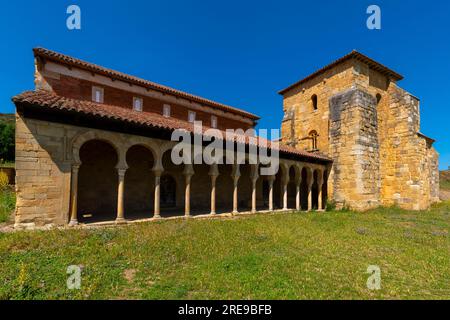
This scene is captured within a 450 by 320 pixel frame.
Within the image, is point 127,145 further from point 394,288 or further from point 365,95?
point 365,95

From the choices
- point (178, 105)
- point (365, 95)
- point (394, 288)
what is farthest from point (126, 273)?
point (365, 95)

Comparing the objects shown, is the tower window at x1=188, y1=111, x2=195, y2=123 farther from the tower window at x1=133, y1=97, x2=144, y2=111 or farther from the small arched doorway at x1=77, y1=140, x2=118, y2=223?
the small arched doorway at x1=77, y1=140, x2=118, y2=223

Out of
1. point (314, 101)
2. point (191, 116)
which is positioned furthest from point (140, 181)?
point (314, 101)

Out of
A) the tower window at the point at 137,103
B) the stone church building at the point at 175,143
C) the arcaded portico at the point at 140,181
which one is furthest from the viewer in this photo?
the tower window at the point at 137,103

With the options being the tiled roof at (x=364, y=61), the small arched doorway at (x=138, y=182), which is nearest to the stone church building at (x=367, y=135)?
the tiled roof at (x=364, y=61)

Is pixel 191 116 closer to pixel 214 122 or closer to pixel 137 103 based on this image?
pixel 214 122

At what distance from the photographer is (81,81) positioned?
12.5 metres

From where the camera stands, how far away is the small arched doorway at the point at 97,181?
11031mm

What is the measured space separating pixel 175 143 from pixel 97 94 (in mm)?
6644

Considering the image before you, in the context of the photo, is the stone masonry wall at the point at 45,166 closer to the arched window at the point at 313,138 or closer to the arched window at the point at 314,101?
the arched window at the point at 313,138

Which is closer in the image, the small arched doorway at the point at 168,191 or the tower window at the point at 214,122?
the small arched doorway at the point at 168,191

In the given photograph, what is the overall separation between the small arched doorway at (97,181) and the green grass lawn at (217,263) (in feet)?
14.5
